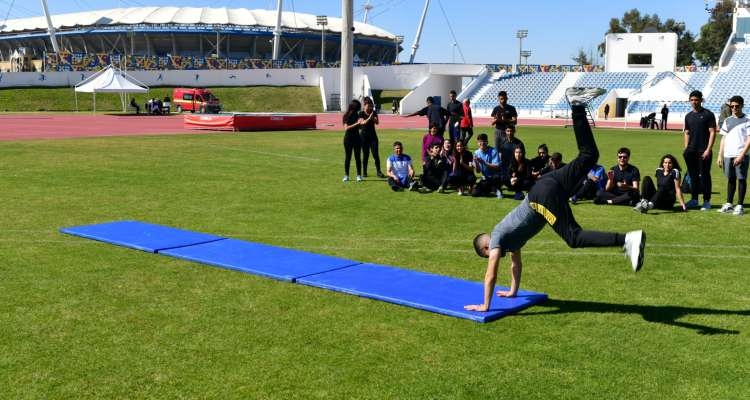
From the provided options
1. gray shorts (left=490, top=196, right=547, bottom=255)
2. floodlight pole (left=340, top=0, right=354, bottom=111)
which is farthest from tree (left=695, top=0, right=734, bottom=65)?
gray shorts (left=490, top=196, right=547, bottom=255)

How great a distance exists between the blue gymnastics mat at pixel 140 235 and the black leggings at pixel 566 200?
4.61 meters

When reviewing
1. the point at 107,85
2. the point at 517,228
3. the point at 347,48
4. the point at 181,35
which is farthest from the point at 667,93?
the point at 181,35

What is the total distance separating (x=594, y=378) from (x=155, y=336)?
3.18 metres

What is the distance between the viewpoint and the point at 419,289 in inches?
261

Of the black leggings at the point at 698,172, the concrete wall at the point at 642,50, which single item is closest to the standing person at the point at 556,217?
the black leggings at the point at 698,172

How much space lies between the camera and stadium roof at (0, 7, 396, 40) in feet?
306

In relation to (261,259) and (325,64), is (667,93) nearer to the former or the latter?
(261,259)

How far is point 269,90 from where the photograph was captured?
67.6m

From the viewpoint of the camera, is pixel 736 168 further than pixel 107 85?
No

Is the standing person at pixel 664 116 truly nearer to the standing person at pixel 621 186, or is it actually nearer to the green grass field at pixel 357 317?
the standing person at pixel 621 186

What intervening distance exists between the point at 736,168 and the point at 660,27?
101987mm

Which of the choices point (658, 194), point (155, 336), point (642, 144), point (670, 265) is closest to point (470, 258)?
point (670, 265)

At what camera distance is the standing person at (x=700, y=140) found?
36.6ft

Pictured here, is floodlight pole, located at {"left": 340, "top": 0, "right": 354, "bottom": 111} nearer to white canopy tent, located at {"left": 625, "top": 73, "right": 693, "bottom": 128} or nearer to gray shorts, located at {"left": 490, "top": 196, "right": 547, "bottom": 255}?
white canopy tent, located at {"left": 625, "top": 73, "right": 693, "bottom": 128}
